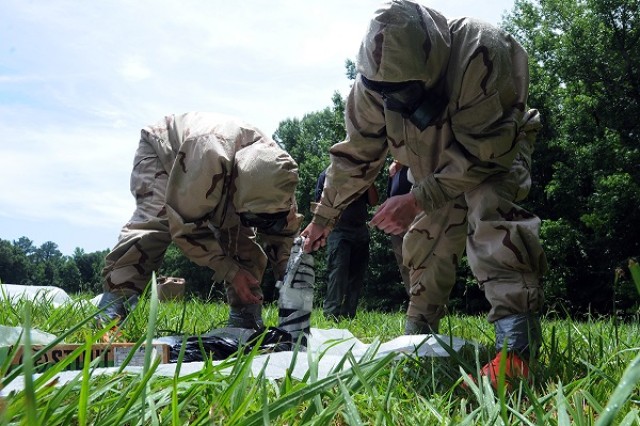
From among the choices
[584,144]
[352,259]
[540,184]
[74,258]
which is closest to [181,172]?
[352,259]

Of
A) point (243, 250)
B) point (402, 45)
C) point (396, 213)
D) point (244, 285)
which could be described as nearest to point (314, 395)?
point (402, 45)

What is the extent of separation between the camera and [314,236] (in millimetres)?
3373

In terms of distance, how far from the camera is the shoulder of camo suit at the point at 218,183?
383 cm

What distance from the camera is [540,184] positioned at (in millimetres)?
24359

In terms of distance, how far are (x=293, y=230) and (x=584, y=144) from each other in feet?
62.8

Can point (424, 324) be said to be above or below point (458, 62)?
below

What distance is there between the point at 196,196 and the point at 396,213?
1.29 m

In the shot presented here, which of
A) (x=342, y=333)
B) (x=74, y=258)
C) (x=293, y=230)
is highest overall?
(x=293, y=230)

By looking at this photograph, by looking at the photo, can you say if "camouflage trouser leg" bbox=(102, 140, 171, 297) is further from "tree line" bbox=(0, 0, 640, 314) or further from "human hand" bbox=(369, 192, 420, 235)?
"tree line" bbox=(0, 0, 640, 314)

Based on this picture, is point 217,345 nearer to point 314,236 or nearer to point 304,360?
point 304,360

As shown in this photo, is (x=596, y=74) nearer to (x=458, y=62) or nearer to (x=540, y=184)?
(x=540, y=184)

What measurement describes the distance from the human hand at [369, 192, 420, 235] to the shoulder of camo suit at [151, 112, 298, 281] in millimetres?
838

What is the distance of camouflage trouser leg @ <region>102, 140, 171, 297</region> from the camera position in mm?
4133

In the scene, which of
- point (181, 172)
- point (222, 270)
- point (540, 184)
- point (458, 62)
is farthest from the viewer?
point (540, 184)
